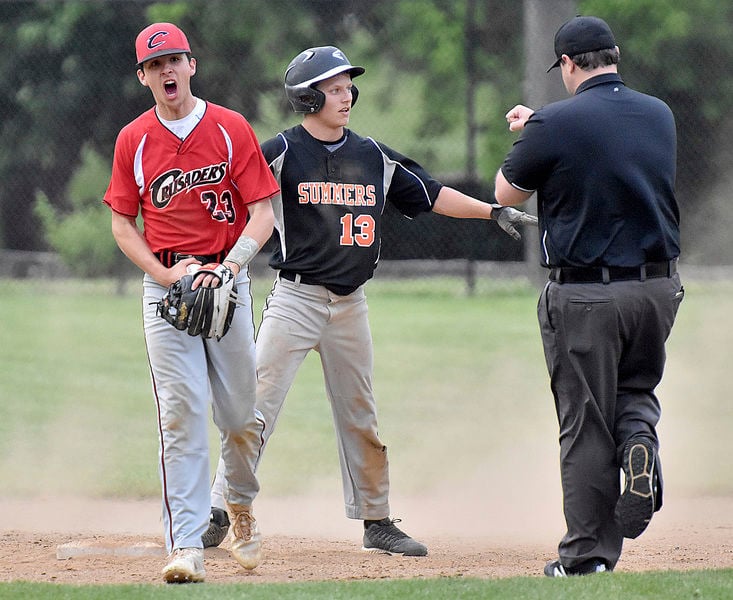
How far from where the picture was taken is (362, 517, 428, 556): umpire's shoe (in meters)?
4.79

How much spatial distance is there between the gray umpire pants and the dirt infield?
1.60 ft

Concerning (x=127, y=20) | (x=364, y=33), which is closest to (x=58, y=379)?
(x=127, y=20)

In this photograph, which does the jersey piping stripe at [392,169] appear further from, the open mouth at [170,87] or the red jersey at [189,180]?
the open mouth at [170,87]

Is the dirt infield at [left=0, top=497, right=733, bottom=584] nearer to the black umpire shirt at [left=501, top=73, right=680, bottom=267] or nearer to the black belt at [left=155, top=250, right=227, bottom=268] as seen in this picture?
the black belt at [left=155, top=250, right=227, bottom=268]

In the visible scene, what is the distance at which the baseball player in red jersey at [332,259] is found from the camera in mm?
4672

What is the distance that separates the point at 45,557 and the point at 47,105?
21.2 feet

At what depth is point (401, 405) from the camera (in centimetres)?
869

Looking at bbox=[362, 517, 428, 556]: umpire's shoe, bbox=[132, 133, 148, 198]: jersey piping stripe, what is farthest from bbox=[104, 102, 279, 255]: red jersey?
Answer: bbox=[362, 517, 428, 556]: umpire's shoe

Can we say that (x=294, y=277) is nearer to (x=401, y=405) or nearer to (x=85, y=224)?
(x=401, y=405)

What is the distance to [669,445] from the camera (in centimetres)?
741

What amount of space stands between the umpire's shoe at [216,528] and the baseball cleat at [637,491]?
1.77m

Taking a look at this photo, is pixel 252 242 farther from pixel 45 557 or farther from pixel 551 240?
pixel 45 557

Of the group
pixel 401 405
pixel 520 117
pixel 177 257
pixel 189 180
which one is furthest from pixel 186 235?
pixel 401 405

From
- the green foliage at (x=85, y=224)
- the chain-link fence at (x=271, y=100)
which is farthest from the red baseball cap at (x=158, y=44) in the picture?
the green foliage at (x=85, y=224)
